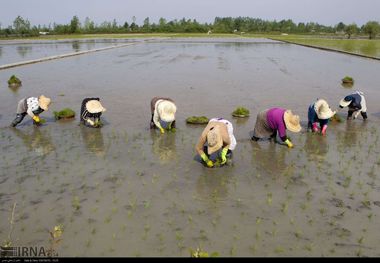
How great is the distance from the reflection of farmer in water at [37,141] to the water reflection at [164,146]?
2619 millimetres

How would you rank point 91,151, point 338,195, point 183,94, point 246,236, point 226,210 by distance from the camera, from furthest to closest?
Result: point 183,94 → point 91,151 → point 338,195 → point 226,210 → point 246,236

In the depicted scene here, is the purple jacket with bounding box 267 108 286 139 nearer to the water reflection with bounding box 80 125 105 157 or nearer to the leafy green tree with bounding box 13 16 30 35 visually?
the water reflection with bounding box 80 125 105 157

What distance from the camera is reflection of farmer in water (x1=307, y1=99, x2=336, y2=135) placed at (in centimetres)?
933

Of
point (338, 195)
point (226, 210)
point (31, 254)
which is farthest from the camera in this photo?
point (338, 195)

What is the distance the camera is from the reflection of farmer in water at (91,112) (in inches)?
401

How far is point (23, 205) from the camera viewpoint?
19.9ft

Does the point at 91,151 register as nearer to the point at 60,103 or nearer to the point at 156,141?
the point at 156,141

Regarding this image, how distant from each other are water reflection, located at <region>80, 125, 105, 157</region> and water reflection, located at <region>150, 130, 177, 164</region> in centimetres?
134

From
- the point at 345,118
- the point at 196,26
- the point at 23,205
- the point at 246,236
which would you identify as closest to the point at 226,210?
the point at 246,236

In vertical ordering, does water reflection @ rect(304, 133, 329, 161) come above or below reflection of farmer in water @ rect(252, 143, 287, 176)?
above

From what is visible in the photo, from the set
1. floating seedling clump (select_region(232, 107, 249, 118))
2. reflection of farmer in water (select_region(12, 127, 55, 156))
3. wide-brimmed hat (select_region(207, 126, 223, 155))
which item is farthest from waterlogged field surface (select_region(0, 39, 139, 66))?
wide-brimmed hat (select_region(207, 126, 223, 155))

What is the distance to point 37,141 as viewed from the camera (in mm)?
9531

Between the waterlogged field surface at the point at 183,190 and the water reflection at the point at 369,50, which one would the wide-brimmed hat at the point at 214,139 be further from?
the water reflection at the point at 369,50

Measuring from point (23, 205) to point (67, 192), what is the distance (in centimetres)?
77
